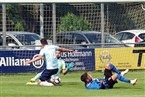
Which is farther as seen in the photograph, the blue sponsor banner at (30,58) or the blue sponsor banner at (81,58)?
the blue sponsor banner at (81,58)

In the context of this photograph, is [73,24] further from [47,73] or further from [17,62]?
[47,73]

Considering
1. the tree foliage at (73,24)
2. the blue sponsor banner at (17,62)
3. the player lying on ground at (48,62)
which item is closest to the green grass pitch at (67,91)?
the player lying on ground at (48,62)

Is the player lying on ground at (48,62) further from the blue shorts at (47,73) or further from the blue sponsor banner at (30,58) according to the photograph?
the blue sponsor banner at (30,58)

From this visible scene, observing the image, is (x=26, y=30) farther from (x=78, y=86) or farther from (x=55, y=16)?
(x=78, y=86)

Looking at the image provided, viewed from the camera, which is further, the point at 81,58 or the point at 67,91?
the point at 81,58

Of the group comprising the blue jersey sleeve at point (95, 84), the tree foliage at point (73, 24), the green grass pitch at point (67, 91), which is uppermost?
the tree foliage at point (73, 24)

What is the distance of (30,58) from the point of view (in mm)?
28234

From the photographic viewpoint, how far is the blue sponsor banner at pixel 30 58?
27.8 meters

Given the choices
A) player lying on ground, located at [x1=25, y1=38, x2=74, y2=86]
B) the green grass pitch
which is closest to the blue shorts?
player lying on ground, located at [x1=25, y1=38, x2=74, y2=86]

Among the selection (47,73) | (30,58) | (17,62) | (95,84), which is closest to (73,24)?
(30,58)

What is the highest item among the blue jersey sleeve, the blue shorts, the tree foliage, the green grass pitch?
the tree foliage

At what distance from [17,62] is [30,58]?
0.62 m

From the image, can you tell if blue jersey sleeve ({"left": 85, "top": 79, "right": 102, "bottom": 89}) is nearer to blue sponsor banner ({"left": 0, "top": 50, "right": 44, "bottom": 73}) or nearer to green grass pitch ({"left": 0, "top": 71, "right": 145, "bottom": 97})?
green grass pitch ({"left": 0, "top": 71, "right": 145, "bottom": 97})

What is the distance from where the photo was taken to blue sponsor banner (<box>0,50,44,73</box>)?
27.7m
